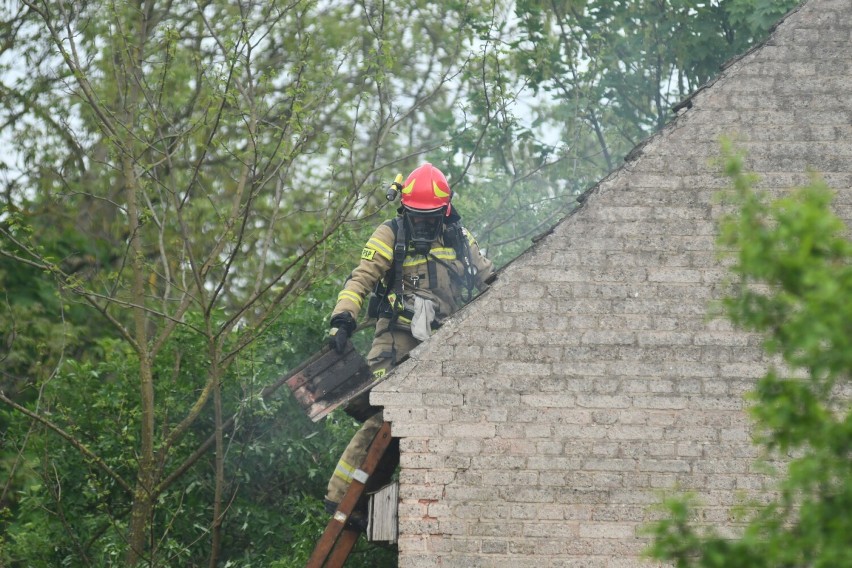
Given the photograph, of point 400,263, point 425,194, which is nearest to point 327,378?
point 400,263

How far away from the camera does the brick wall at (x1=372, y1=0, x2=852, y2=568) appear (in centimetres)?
731

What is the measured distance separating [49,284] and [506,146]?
21.0 ft

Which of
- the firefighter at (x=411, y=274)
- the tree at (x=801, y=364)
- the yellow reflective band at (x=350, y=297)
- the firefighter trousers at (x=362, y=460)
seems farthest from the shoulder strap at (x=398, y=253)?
the tree at (x=801, y=364)

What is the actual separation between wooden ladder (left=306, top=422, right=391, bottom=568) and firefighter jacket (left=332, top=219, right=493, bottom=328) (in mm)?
1068

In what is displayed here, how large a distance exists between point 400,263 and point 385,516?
1.83 meters

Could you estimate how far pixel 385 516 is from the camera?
7.68 meters

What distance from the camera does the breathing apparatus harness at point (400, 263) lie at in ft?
28.3

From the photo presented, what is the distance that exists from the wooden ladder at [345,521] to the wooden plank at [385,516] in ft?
0.61

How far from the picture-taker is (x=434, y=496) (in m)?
7.35

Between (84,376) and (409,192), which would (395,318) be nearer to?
(409,192)

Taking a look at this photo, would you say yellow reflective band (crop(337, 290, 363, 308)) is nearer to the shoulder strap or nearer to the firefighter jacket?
the firefighter jacket

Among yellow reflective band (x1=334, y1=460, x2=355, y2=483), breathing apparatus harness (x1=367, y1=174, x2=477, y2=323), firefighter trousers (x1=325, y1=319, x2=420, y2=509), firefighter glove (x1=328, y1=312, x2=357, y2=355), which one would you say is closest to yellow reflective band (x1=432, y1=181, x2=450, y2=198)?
breathing apparatus harness (x1=367, y1=174, x2=477, y2=323)

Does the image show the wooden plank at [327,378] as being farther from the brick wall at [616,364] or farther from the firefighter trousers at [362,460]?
the brick wall at [616,364]

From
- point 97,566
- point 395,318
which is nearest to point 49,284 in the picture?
point 97,566
